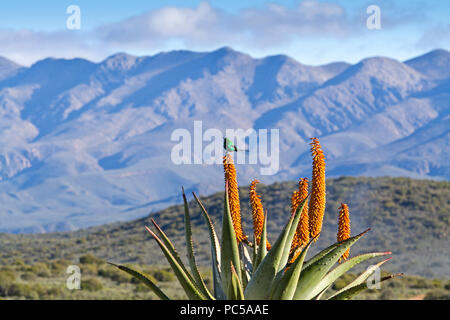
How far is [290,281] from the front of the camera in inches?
139

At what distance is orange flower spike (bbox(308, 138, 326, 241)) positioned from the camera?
4.03 metres

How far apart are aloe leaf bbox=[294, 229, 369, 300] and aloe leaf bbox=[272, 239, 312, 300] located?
0.66ft

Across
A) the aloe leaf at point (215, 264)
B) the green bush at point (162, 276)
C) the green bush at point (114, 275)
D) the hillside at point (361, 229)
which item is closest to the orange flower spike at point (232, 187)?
the aloe leaf at point (215, 264)

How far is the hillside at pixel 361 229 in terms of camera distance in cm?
5284

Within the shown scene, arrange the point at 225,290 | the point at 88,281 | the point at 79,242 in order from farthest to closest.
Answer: the point at 79,242, the point at 88,281, the point at 225,290

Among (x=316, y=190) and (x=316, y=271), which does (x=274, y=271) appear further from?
(x=316, y=190)

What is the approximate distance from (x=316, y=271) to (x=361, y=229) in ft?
196

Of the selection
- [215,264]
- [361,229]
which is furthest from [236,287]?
[361,229]

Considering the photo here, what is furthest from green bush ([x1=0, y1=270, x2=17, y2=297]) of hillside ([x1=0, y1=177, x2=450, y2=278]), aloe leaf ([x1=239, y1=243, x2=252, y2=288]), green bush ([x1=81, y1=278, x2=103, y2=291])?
aloe leaf ([x1=239, y1=243, x2=252, y2=288])

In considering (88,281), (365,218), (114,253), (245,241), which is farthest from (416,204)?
(245,241)

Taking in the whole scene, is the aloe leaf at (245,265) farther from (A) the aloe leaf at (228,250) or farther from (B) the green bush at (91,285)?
(B) the green bush at (91,285)

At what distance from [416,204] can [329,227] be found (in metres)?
8.98

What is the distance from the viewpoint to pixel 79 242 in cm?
7138
